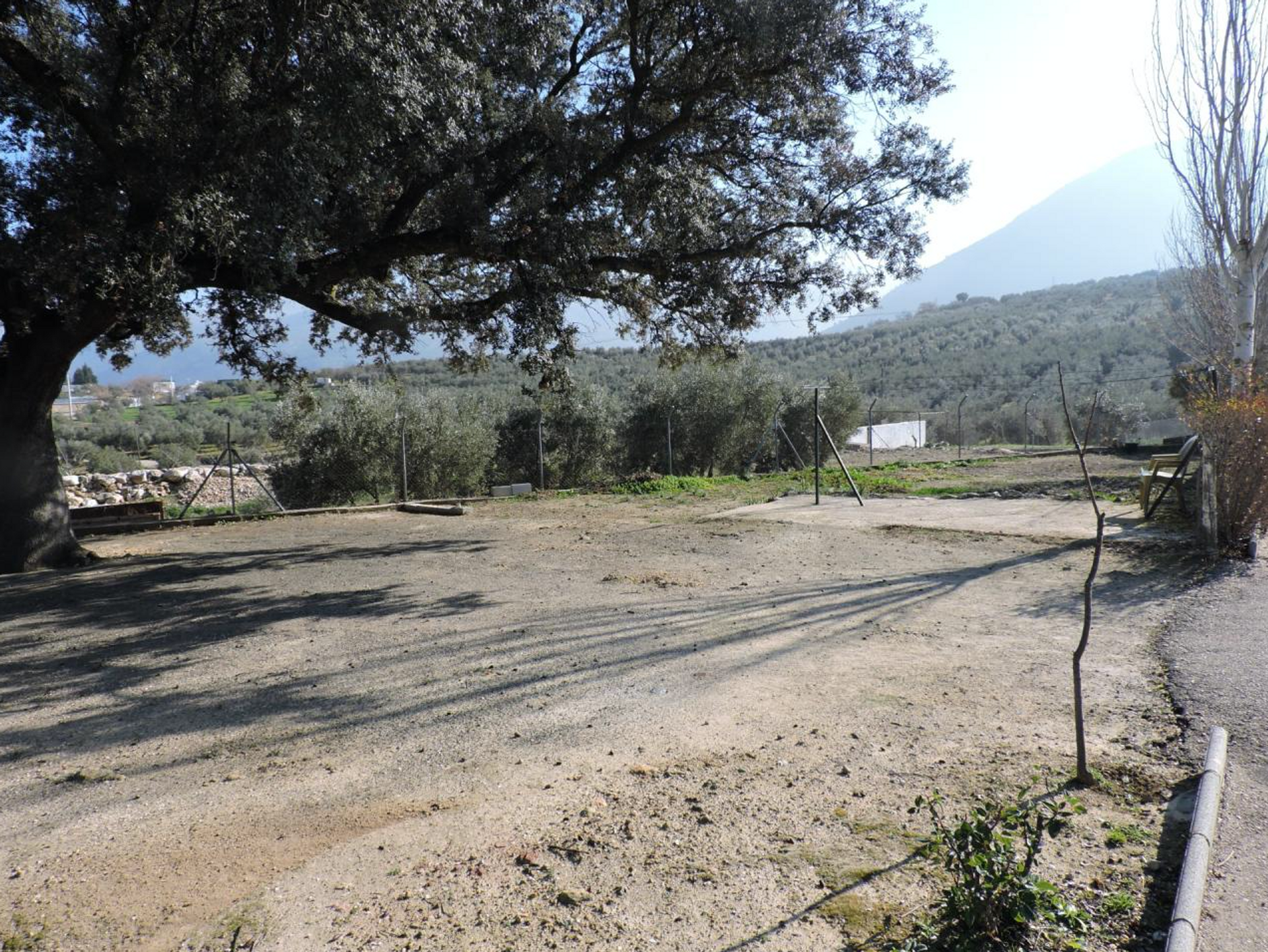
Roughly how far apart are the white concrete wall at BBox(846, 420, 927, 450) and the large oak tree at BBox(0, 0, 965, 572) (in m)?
20.2

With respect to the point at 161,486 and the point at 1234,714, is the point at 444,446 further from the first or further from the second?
the point at 1234,714

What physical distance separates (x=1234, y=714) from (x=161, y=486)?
69.0ft

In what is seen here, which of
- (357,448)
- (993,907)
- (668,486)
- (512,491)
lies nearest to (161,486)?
(357,448)

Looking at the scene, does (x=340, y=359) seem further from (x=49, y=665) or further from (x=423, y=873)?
(x=423, y=873)

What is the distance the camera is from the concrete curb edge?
2.01 m

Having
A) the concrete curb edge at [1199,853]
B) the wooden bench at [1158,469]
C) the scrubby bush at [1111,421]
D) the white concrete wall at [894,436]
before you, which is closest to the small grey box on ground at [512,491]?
the wooden bench at [1158,469]

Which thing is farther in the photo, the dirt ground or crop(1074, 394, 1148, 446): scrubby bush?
crop(1074, 394, 1148, 446): scrubby bush

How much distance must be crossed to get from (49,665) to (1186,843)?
5868 millimetres

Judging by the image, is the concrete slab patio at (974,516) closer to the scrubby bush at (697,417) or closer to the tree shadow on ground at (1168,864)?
the tree shadow on ground at (1168,864)

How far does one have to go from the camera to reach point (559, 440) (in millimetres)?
19859

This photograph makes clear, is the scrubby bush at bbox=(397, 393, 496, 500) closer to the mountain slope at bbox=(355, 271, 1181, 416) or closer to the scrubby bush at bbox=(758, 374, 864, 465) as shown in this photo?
the mountain slope at bbox=(355, 271, 1181, 416)

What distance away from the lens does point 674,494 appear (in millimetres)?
15344

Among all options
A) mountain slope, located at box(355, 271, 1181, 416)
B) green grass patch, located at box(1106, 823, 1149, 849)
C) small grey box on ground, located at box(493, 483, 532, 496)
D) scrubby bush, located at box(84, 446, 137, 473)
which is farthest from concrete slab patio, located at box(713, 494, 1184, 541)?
scrubby bush, located at box(84, 446, 137, 473)

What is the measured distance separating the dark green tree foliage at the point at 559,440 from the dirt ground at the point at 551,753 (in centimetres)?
1230
